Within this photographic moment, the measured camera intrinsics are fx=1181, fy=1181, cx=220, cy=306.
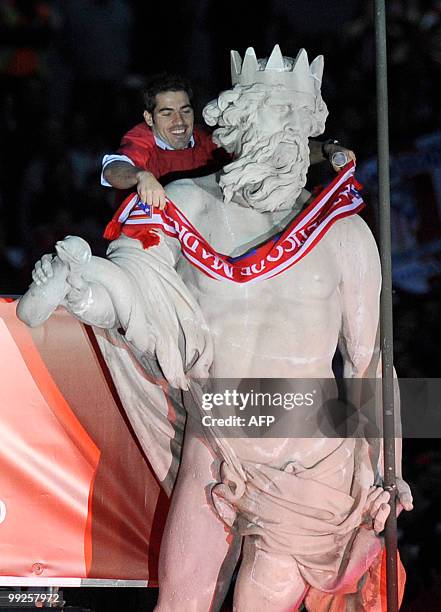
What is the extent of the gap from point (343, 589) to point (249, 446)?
0.51 meters

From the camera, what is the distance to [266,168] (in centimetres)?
348

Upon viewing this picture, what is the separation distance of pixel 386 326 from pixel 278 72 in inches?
32.2

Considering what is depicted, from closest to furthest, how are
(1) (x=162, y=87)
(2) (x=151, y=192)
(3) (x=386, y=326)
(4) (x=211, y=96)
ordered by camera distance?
1. (2) (x=151, y=192)
2. (3) (x=386, y=326)
3. (1) (x=162, y=87)
4. (4) (x=211, y=96)

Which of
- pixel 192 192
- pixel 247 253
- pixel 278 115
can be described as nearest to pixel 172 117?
pixel 192 192

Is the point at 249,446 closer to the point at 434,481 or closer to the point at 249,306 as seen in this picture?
the point at 249,306

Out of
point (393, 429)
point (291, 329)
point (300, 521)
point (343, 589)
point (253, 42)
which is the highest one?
point (253, 42)

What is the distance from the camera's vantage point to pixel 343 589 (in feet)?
11.5

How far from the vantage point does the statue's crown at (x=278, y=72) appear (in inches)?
137

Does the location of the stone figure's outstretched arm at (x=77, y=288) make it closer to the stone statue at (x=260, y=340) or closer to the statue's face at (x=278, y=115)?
the stone statue at (x=260, y=340)

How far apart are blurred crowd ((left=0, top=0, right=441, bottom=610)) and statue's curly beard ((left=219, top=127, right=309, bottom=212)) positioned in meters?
0.64

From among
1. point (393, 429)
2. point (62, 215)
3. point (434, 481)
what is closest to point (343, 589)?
point (393, 429)

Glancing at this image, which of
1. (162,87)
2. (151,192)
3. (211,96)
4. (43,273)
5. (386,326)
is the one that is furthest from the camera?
(211,96)

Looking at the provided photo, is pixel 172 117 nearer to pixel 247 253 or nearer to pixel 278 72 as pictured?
pixel 278 72

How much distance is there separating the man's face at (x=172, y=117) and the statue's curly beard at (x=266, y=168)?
27 centimetres
